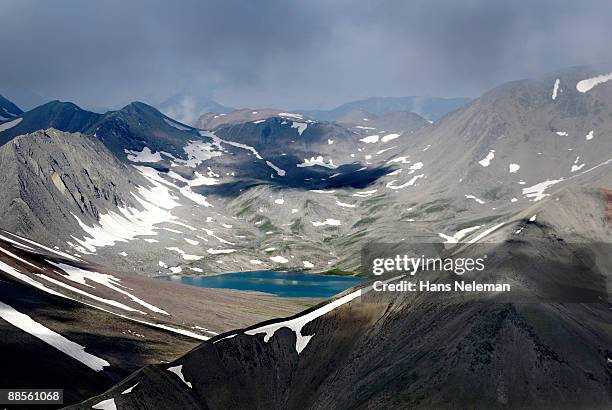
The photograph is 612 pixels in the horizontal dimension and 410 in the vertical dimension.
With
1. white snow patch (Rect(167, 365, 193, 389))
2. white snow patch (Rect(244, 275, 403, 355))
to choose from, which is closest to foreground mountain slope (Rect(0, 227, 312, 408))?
white snow patch (Rect(167, 365, 193, 389))

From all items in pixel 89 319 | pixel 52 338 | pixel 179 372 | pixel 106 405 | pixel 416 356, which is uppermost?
pixel 89 319

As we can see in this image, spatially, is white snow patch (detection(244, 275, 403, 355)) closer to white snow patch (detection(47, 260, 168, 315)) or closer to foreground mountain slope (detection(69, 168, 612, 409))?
foreground mountain slope (detection(69, 168, 612, 409))

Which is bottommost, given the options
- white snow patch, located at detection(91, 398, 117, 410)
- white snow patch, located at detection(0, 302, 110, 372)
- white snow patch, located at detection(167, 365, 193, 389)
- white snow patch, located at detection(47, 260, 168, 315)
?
white snow patch, located at detection(91, 398, 117, 410)

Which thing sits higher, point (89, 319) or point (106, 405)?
point (89, 319)

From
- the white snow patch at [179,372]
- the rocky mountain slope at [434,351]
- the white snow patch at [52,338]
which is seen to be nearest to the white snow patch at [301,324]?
the rocky mountain slope at [434,351]

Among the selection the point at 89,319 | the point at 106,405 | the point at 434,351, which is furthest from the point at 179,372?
the point at 89,319

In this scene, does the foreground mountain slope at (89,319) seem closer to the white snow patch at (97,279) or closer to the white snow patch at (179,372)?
the white snow patch at (97,279)

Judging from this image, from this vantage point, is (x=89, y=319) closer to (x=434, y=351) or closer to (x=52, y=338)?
(x=52, y=338)

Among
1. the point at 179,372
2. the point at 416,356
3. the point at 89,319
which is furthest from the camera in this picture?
the point at 89,319

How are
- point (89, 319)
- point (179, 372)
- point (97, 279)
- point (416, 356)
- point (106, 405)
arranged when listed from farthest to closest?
point (97, 279), point (89, 319), point (179, 372), point (416, 356), point (106, 405)

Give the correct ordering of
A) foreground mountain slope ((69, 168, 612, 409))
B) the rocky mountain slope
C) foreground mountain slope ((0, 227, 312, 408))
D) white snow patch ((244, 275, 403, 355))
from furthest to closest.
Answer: white snow patch ((244, 275, 403, 355)), foreground mountain slope ((0, 227, 312, 408)), the rocky mountain slope, foreground mountain slope ((69, 168, 612, 409))

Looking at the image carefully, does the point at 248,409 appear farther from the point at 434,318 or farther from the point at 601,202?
the point at 601,202
